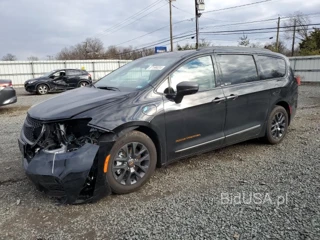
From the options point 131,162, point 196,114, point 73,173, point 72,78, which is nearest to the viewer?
point 73,173

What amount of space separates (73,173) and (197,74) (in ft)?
6.84

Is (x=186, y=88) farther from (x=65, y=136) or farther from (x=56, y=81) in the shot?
(x=56, y=81)

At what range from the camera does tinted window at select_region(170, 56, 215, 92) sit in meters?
3.55

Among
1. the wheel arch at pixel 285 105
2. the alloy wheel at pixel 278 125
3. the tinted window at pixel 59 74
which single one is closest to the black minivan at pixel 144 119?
the alloy wheel at pixel 278 125

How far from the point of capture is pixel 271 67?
4.77 metres

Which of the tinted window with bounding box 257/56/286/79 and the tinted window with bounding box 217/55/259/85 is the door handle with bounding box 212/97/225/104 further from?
the tinted window with bounding box 257/56/286/79

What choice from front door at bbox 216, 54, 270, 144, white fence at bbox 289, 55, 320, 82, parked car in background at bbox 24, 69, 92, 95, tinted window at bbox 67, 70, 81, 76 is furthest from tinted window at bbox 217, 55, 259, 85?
white fence at bbox 289, 55, 320, 82

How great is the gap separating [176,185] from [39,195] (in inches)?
63.9

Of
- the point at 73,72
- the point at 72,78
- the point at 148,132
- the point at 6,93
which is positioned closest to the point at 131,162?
the point at 148,132

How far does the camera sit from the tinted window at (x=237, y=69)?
4.02 m

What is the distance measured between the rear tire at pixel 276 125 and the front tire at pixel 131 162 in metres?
2.40

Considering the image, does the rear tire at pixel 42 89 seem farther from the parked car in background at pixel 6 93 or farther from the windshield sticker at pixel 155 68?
the windshield sticker at pixel 155 68

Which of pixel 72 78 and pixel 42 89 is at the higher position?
pixel 72 78

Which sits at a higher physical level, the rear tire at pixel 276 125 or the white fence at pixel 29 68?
the white fence at pixel 29 68
